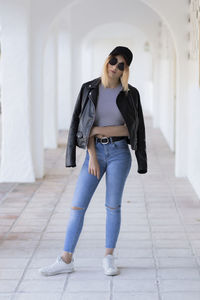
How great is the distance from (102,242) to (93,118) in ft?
4.52

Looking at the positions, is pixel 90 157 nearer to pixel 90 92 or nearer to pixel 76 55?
pixel 90 92

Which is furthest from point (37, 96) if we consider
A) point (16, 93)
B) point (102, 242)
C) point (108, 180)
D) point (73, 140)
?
point (108, 180)

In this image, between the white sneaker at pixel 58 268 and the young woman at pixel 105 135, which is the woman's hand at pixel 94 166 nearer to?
the young woman at pixel 105 135

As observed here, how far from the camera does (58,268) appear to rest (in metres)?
4.09

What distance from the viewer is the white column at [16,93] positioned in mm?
7633

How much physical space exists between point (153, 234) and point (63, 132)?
9.36 metres

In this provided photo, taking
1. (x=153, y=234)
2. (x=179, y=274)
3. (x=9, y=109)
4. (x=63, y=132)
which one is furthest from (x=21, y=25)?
(x=63, y=132)

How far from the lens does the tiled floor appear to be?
3834 millimetres

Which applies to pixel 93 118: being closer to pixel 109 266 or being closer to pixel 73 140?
pixel 73 140

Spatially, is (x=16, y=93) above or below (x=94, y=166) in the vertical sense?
above

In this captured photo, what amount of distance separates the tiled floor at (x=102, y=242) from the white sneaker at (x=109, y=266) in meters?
0.04

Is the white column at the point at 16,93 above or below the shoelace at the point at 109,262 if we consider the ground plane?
above

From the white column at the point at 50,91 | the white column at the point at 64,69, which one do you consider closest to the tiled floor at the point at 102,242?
the white column at the point at 50,91

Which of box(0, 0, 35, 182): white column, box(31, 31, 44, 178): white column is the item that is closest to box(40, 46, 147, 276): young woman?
box(0, 0, 35, 182): white column
